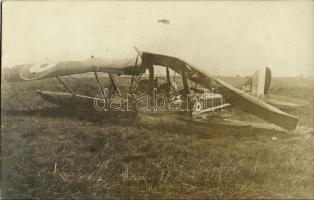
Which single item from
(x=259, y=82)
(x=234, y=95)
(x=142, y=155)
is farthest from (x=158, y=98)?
(x=259, y=82)

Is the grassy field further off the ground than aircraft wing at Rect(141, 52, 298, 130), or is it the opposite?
aircraft wing at Rect(141, 52, 298, 130)

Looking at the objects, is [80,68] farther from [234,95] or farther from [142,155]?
[234,95]

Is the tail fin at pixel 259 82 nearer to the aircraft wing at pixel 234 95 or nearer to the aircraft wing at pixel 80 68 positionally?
the aircraft wing at pixel 234 95

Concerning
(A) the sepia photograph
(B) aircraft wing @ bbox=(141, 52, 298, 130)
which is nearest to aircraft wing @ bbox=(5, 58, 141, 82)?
(A) the sepia photograph

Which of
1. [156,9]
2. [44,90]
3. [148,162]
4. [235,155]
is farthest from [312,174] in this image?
[44,90]

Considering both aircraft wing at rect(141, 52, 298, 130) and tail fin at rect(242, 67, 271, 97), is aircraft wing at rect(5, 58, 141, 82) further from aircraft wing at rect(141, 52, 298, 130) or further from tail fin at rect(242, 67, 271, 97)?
tail fin at rect(242, 67, 271, 97)

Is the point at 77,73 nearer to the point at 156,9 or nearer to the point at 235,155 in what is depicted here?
the point at 156,9

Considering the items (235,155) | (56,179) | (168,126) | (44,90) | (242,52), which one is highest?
(242,52)
